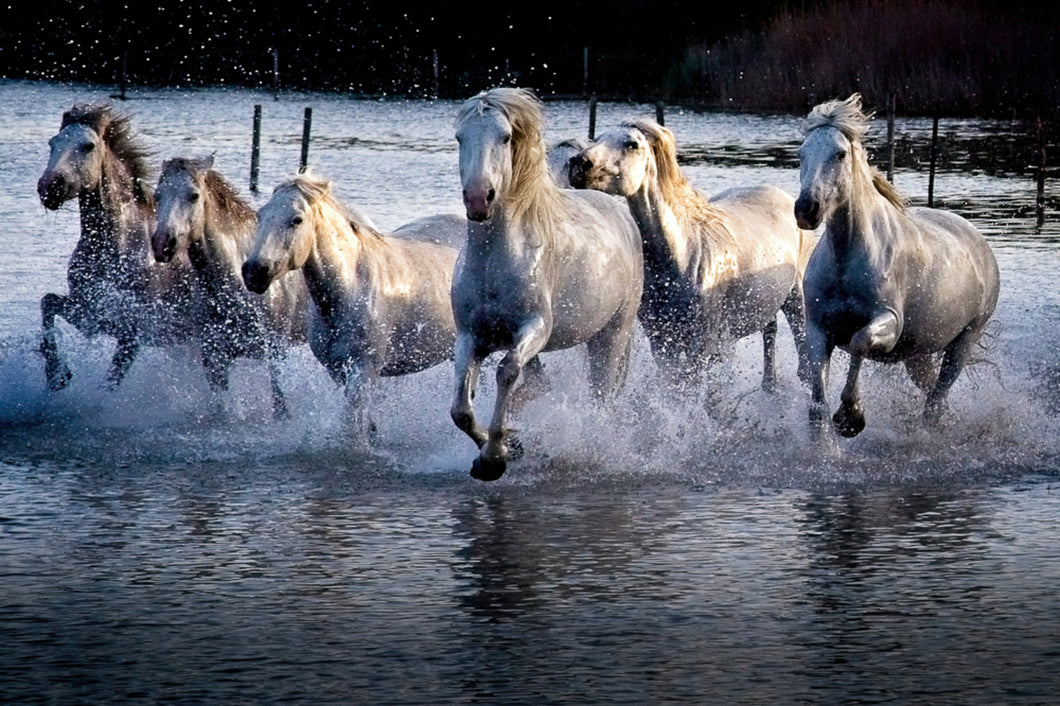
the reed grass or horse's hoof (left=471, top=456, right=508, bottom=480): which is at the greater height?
the reed grass

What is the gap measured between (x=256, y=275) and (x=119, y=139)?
2.52m

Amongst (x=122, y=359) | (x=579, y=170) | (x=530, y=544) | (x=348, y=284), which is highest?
(x=579, y=170)

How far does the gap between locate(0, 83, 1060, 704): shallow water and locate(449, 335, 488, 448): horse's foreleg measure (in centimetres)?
25

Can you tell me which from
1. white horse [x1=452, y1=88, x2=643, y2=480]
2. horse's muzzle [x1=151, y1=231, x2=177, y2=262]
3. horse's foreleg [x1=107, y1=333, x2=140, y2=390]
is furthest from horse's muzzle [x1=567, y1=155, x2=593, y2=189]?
horse's foreleg [x1=107, y1=333, x2=140, y2=390]

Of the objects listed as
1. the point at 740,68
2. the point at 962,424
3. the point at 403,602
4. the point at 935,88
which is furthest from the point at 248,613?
the point at 740,68

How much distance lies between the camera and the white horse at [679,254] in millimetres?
9836

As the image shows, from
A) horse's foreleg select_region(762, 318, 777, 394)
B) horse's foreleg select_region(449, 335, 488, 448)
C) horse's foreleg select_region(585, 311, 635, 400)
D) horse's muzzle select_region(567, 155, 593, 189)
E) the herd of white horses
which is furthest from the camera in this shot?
horse's foreleg select_region(762, 318, 777, 394)

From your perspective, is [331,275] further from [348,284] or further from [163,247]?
[163,247]

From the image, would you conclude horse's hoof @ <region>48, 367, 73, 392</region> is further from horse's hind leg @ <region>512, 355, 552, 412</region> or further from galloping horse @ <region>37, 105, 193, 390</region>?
horse's hind leg @ <region>512, 355, 552, 412</region>

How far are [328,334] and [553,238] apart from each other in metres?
1.20

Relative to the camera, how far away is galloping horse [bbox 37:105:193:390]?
10711 millimetres

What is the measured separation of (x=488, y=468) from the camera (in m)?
8.42

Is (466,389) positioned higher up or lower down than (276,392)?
higher up

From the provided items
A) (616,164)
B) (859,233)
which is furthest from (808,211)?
(616,164)
